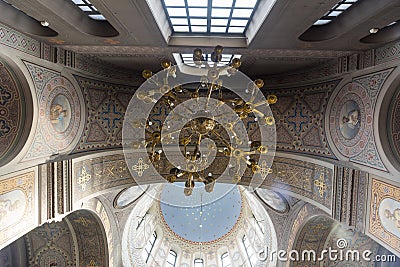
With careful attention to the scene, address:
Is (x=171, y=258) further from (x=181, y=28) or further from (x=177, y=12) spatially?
(x=177, y=12)

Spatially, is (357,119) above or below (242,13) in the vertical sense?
below

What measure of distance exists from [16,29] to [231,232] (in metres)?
11.4

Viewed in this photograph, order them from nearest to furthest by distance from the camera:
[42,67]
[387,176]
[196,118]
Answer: [196,118] → [387,176] → [42,67]

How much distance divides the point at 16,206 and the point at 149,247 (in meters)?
7.75

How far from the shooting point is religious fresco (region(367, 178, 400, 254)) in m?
4.87

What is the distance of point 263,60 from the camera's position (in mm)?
7027

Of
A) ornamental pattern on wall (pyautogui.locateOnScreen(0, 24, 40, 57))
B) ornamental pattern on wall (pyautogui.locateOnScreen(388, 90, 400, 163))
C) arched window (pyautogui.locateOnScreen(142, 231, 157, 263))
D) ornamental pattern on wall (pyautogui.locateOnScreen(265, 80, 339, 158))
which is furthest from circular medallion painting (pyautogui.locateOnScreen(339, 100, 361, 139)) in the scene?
arched window (pyautogui.locateOnScreen(142, 231, 157, 263))

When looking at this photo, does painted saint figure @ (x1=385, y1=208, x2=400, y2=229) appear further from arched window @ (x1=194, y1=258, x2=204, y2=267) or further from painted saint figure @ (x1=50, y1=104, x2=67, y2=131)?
arched window @ (x1=194, y1=258, x2=204, y2=267)

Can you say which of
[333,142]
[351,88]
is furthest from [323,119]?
[351,88]

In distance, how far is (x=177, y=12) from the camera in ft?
17.5

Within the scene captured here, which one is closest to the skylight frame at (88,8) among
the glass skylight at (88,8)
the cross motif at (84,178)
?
the glass skylight at (88,8)

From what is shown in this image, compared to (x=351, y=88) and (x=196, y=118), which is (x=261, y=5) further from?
(x=351, y=88)

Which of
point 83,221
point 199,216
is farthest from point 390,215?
point 199,216

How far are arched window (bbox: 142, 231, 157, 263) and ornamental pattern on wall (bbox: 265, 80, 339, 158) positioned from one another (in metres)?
6.80
